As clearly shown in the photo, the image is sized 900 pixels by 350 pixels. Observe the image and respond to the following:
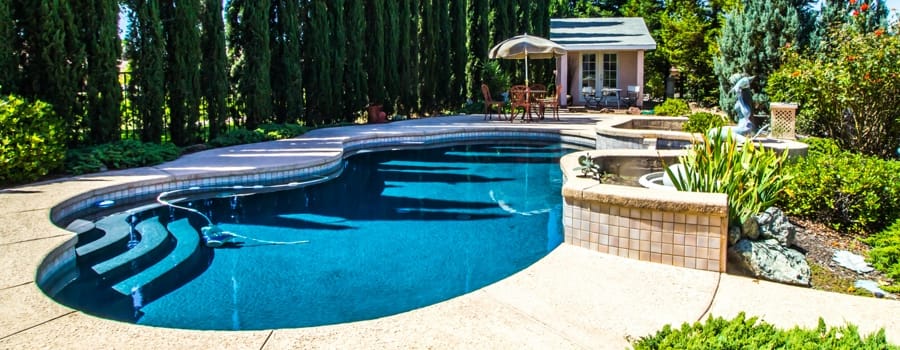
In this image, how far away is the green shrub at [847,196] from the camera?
5.54 m

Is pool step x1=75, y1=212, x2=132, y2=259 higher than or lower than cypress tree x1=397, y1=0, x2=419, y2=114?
lower

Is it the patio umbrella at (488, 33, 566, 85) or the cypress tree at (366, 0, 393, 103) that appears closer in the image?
the patio umbrella at (488, 33, 566, 85)

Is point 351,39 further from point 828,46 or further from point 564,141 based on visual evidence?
point 828,46

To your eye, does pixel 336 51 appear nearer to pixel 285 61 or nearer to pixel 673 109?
pixel 285 61

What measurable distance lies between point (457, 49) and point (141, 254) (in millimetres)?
16150

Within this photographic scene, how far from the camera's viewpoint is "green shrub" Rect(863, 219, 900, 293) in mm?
4426

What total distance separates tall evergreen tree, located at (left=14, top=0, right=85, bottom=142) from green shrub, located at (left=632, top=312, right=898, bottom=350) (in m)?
8.97

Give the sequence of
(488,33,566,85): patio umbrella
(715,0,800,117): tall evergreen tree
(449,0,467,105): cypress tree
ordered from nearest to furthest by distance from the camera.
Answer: (715,0,800,117): tall evergreen tree < (488,33,566,85): patio umbrella < (449,0,467,105): cypress tree

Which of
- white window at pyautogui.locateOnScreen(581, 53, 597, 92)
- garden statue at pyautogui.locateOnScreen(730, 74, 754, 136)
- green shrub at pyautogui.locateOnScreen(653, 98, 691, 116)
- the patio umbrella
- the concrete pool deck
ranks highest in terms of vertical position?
the patio umbrella

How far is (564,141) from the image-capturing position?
13.7 meters

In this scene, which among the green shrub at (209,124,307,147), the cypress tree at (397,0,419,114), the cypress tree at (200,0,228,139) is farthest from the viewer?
the cypress tree at (397,0,419,114)

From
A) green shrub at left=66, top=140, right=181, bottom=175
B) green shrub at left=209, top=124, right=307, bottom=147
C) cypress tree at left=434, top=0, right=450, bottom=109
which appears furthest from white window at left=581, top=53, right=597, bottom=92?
green shrub at left=66, top=140, right=181, bottom=175

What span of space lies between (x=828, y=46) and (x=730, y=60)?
280 cm

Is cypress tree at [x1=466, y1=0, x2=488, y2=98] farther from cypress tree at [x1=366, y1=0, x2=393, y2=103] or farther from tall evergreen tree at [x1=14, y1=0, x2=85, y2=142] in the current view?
tall evergreen tree at [x1=14, y1=0, x2=85, y2=142]
